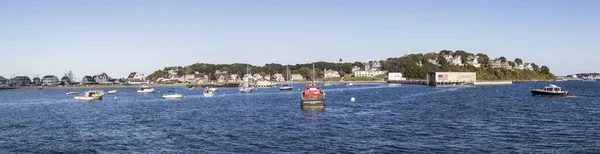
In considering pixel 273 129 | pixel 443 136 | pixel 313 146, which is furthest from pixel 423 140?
pixel 273 129

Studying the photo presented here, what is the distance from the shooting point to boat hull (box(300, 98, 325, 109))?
65400 mm

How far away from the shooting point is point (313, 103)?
65625 millimetres

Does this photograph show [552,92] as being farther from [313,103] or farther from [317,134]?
[317,134]

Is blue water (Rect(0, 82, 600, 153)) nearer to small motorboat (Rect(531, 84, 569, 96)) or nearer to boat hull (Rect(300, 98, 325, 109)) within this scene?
boat hull (Rect(300, 98, 325, 109))

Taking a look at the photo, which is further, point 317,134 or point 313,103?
point 313,103

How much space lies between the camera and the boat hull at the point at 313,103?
65.4 meters

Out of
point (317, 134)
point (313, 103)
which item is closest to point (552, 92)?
point (313, 103)

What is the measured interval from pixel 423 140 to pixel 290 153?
9.91 metres

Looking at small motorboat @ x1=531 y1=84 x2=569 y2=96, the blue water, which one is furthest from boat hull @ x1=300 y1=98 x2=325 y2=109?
small motorboat @ x1=531 y1=84 x2=569 y2=96

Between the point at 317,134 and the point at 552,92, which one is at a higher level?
the point at 552,92

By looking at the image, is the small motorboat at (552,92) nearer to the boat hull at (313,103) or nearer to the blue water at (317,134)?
the blue water at (317,134)

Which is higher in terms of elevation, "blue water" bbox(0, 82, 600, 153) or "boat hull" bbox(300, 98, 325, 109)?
"boat hull" bbox(300, 98, 325, 109)

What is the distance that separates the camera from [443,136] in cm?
3797

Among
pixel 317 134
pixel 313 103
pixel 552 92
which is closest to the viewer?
pixel 317 134
